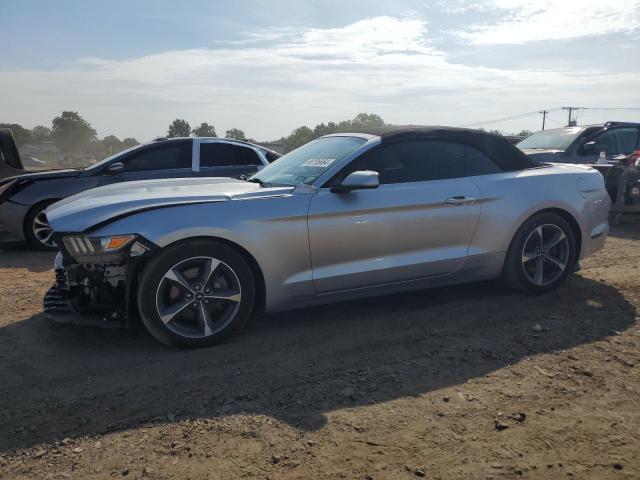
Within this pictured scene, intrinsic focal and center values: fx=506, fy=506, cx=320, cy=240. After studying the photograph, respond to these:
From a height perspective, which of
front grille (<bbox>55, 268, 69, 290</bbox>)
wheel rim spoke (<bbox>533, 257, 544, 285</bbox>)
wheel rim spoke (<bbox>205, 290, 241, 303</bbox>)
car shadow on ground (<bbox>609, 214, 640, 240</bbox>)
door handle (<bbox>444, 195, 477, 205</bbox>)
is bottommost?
car shadow on ground (<bbox>609, 214, 640, 240</bbox>)

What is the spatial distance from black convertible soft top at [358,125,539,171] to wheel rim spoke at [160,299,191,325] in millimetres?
2038

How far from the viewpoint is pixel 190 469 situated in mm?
2234

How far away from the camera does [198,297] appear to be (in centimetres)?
343

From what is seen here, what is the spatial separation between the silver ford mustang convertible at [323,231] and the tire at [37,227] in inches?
135

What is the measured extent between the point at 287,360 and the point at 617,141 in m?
9.12

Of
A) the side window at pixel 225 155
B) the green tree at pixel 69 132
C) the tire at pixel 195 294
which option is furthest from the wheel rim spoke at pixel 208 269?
the green tree at pixel 69 132

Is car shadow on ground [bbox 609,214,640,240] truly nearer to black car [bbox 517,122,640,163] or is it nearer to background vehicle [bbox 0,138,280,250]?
black car [bbox 517,122,640,163]

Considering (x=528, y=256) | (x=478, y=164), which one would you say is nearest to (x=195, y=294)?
(x=478, y=164)

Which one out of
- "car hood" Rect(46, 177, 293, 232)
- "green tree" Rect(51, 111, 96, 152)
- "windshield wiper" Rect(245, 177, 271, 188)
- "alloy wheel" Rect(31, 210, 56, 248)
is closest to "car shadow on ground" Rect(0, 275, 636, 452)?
"car hood" Rect(46, 177, 293, 232)

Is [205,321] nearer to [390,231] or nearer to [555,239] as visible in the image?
[390,231]

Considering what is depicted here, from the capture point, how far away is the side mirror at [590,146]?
922 cm

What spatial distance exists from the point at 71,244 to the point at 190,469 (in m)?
1.86

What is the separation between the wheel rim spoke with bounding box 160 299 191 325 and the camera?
336 cm

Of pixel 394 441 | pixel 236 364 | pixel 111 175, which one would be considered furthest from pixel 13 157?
pixel 394 441
